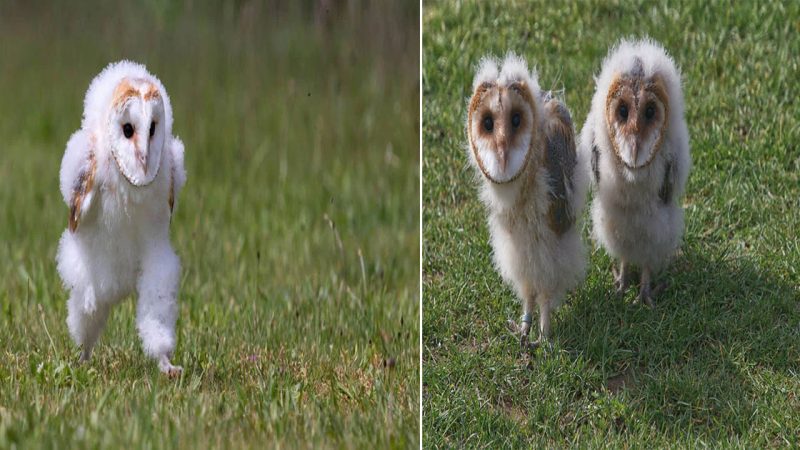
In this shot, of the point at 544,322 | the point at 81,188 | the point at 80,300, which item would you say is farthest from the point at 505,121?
the point at 80,300

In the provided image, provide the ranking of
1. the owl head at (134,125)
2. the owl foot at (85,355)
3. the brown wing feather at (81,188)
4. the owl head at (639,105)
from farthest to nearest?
the owl foot at (85,355) < the owl head at (639,105) < the brown wing feather at (81,188) < the owl head at (134,125)

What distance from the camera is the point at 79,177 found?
3662 millimetres

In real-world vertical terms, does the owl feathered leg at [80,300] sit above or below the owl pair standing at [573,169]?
below

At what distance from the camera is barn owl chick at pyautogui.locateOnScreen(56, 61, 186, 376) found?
354 centimetres

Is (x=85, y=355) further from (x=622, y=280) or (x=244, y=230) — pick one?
(x=622, y=280)

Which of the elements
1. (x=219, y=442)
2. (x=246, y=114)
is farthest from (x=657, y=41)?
(x=246, y=114)

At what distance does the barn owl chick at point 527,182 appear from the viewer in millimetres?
3631

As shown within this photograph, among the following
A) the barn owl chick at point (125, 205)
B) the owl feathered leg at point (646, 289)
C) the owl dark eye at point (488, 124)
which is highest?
the owl dark eye at point (488, 124)

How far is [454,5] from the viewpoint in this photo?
5145 mm

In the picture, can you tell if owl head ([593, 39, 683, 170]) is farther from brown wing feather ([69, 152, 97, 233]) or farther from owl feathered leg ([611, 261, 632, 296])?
brown wing feather ([69, 152, 97, 233])

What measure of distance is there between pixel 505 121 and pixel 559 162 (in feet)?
0.78

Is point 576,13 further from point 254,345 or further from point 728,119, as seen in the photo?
point 254,345

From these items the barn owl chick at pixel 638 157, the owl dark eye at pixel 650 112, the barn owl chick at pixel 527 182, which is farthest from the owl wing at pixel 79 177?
the owl dark eye at pixel 650 112

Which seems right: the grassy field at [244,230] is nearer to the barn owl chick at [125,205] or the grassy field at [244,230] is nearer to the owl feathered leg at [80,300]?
the owl feathered leg at [80,300]
